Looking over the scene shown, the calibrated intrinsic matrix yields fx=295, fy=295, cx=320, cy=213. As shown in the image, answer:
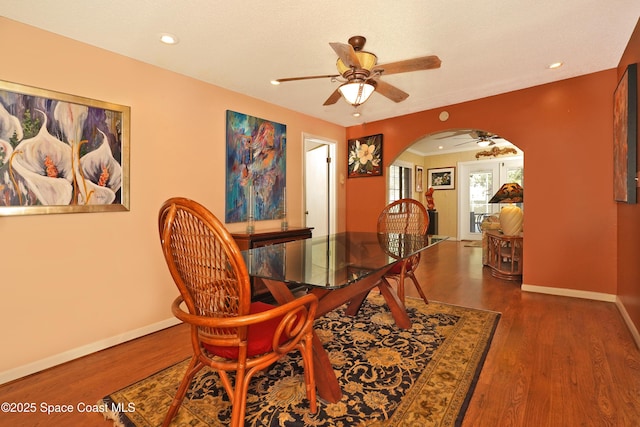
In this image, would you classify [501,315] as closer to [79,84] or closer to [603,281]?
[603,281]

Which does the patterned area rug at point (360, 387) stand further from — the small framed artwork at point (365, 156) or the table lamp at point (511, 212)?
the small framed artwork at point (365, 156)

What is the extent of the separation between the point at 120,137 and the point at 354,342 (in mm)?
2506

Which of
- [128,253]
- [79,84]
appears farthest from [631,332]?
[79,84]

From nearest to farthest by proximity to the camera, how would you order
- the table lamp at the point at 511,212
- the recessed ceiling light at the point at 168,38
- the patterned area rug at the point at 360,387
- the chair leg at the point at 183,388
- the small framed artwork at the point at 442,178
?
1. the chair leg at the point at 183,388
2. the patterned area rug at the point at 360,387
3. the recessed ceiling light at the point at 168,38
4. the table lamp at the point at 511,212
5. the small framed artwork at the point at 442,178

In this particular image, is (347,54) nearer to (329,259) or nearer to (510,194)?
(329,259)

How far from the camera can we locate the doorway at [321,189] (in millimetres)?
5059

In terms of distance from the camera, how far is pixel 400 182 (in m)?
7.34

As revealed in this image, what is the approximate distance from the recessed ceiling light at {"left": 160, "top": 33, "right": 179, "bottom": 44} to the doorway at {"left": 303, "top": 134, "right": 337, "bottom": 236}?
113 inches

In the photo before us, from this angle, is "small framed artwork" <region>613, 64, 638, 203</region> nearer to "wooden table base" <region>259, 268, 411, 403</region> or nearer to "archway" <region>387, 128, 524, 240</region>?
"wooden table base" <region>259, 268, 411, 403</region>

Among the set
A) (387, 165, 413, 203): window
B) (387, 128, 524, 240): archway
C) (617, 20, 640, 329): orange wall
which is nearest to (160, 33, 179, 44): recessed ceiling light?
(617, 20, 640, 329): orange wall

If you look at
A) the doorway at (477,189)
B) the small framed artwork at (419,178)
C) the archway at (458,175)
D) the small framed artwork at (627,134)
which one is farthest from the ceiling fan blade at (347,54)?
the doorway at (477,189)

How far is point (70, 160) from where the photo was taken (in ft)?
7.19

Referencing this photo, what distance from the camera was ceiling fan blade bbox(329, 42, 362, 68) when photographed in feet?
5.69

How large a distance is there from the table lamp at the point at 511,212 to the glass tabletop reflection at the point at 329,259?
2148 millimetres
